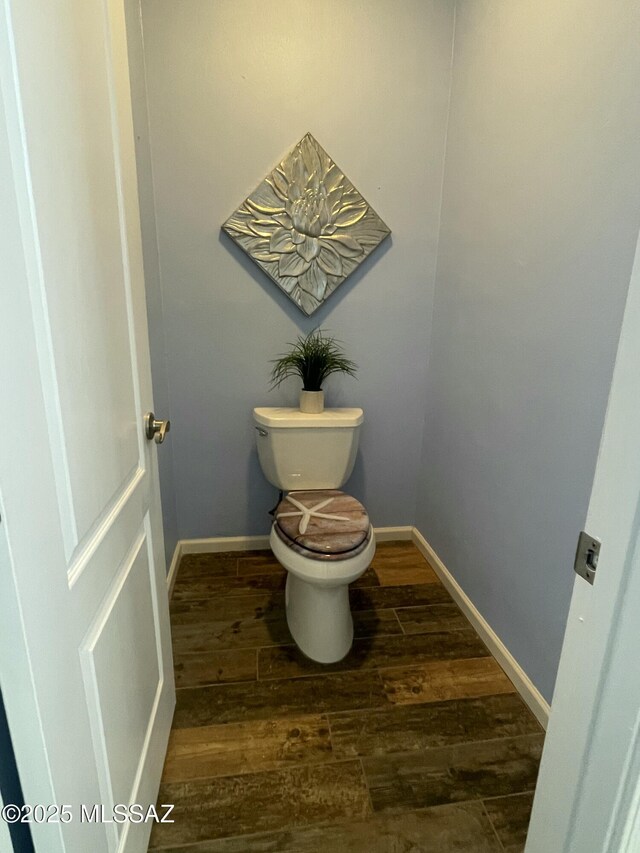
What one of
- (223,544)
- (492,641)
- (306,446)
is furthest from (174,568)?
(492,641)

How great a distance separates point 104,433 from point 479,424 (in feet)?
4.31

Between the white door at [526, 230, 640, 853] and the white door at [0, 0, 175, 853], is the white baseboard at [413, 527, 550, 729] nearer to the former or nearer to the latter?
the white door at [526, 230, 640, 853]

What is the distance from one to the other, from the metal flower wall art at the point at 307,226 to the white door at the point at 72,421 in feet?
2.94

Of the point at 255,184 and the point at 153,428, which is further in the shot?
the point at 255,184

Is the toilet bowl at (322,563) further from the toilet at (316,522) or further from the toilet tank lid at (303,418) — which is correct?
the toilet tank lid at (303,418)

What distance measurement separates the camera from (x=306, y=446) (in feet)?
6.12

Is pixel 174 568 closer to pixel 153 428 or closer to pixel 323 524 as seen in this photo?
pixel 323 524

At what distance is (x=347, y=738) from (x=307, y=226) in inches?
71.2

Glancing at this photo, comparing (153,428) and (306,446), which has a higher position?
(153,428)

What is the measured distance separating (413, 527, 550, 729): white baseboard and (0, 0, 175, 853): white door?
1.11 m

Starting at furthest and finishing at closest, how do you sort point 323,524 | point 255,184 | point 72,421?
point 255,184 < point 323,524 < point 72,421

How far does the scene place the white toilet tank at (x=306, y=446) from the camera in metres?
1.84

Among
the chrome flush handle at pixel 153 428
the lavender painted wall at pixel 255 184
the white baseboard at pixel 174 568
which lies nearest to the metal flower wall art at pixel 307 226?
the lavender painted wall at pixel 255 184

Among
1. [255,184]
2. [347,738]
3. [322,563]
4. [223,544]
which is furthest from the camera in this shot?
[223,544]
